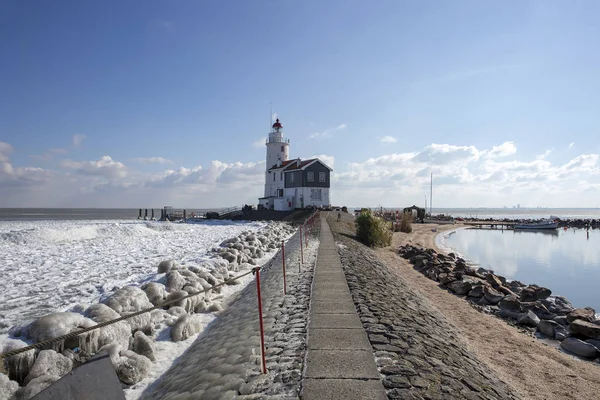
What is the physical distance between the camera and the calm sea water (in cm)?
1459

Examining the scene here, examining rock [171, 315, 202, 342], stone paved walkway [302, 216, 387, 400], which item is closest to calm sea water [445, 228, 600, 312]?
stone paved walkway [302, 216, 387, 400]

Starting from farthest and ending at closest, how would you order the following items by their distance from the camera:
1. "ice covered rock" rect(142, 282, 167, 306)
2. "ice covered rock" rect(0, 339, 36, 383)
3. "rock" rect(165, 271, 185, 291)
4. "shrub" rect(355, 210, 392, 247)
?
1. "shrub" rect(355, 210, 392, 247)
2. "rock" rect(165, 271, 185, 291)
3. "ice covered rock" rect(142, 282, 167, 306)
4. "ice covered rock" rect(0, 339, 36, 383)

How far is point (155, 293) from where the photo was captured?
8414 mm

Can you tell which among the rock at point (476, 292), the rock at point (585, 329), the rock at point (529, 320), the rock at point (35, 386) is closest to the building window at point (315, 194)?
the rock at point (476, 292)

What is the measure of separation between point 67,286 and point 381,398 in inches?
412

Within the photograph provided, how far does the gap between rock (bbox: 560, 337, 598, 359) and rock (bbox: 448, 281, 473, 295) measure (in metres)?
3.96

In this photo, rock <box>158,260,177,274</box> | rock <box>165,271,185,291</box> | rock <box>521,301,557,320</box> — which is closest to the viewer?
rock <box>165,271,185,291</box>

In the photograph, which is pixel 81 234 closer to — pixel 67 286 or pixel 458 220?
pixel 67 286

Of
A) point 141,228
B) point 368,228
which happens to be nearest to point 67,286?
point 368,228

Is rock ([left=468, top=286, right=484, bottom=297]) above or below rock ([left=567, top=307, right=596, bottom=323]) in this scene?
above

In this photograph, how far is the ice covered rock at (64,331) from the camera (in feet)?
18.0

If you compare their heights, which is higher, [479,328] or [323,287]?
[323,287]

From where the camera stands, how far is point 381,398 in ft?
11.6

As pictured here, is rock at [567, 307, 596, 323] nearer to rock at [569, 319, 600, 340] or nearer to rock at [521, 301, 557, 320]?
rock at [521, 301, 557, 320]
